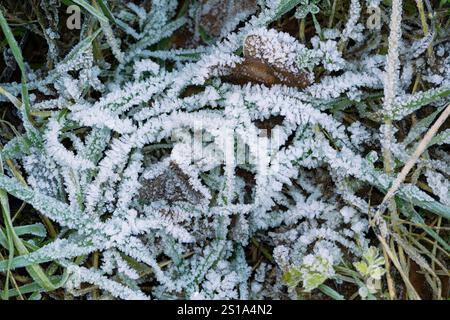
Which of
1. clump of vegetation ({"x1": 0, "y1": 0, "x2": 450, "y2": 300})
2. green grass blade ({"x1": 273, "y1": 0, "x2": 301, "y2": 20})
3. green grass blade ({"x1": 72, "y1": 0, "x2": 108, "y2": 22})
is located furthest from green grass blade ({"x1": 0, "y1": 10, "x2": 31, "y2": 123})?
green grass blade ({"x1": 273, "y1": 0, "x2": 301, "y2": 20})

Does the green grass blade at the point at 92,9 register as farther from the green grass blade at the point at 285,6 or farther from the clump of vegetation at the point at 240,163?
the green grass blade at the point at 285,6

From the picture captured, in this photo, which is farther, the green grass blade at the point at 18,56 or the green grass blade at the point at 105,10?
the green grass blade at the point at 105,10

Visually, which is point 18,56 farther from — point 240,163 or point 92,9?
point 240,163

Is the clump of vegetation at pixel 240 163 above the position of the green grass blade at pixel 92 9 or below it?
below

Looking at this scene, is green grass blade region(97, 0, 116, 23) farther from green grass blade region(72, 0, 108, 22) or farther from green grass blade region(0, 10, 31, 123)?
green grass blade region(0, 10, 31, 123)

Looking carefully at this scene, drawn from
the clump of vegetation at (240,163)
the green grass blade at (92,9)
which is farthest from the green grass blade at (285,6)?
the green grass blade at (92,9)

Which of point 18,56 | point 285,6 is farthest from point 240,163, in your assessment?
point 18,56

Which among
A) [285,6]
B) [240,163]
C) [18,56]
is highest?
[285,6]

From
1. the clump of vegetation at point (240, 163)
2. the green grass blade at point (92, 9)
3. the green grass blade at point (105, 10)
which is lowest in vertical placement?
the clump of vegetation at point (240, 163)

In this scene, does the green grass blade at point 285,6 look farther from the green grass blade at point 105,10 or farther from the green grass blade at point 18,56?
the green grass blade at point 18,56
